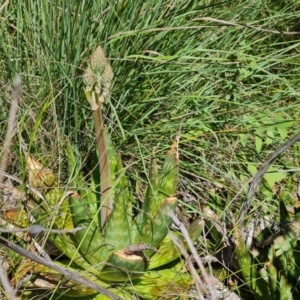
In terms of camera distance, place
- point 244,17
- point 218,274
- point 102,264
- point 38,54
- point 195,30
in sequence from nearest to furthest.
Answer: point 102,264 → point 218,274 → point 38,54 → point 195,30 → point 244,17

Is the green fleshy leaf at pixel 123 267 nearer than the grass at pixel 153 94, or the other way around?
the green fleshy leaf at pixel 123 267

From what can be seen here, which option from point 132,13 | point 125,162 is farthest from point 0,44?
point 125,162

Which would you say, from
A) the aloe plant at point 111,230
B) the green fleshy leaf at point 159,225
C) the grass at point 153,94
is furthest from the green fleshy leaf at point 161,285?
the grass at point 153,94

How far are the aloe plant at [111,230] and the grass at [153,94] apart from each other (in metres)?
0.15

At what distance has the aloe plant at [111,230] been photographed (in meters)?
1.67

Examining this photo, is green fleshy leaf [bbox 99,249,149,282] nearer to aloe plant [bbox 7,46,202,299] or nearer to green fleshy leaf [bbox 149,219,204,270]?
aloe plant [bbox 7,46,202,299]

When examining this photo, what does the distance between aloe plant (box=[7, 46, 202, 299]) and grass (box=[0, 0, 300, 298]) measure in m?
0.15

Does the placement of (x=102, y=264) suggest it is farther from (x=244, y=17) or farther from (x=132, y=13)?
(x=244, y=17)

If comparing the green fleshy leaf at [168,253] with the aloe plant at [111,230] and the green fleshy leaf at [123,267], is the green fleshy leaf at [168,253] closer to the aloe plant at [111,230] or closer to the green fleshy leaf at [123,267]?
the aloe plant at [111,230]

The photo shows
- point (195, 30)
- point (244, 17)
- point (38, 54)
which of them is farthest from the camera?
point (244, 17)

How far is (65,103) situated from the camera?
1984 mm

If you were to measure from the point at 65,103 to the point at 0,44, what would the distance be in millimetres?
369

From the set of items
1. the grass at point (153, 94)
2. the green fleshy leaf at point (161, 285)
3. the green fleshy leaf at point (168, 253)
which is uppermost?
the grass at point (153, 94)

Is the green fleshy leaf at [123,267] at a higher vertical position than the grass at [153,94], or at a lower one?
lower
